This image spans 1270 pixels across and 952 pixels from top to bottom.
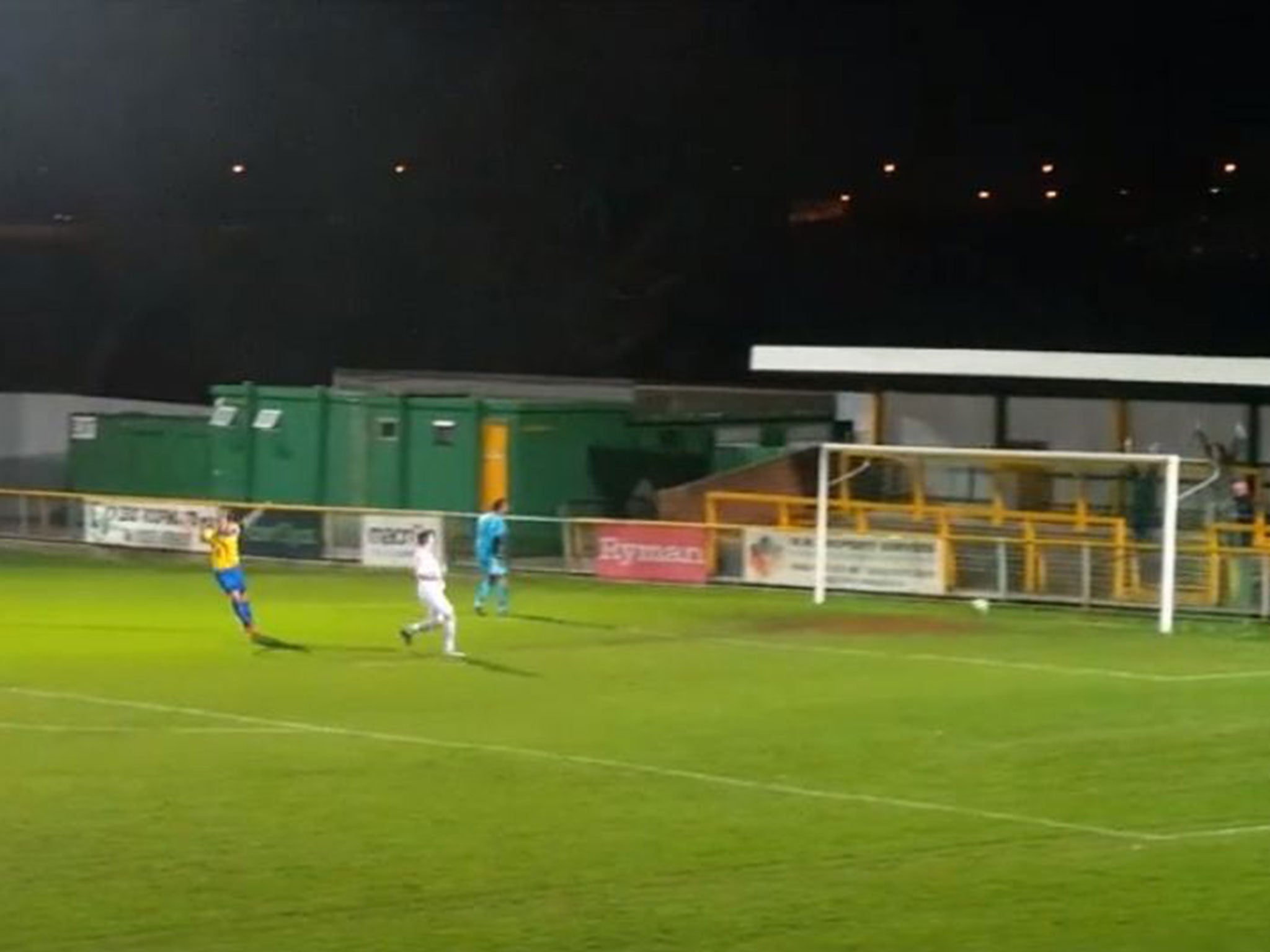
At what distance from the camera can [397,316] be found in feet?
248

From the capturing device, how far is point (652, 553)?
4156cm

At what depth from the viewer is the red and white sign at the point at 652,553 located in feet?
134

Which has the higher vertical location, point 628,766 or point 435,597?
point 435,597

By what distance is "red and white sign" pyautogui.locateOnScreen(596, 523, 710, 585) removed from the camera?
4091cm

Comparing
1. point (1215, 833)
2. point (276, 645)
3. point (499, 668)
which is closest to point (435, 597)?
point (499, 668)

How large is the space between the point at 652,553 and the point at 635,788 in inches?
864

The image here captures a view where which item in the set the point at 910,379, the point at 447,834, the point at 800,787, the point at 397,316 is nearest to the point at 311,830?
the point at 447,834

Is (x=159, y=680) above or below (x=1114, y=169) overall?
below

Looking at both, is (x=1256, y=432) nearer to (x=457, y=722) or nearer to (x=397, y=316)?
(x=457, y=722)

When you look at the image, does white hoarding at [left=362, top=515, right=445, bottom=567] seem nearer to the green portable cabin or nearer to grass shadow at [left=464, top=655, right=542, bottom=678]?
the green portable cabin

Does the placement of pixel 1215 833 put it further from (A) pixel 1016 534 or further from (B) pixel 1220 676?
(A) pixel 1016 534

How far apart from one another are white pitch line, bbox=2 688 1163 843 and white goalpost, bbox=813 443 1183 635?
13061 millimetres

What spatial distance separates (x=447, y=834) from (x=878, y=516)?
2385 cm

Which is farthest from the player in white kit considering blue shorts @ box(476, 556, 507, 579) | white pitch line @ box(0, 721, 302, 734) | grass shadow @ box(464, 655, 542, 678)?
white pitch line @ box(0, 721, 302, 734)
